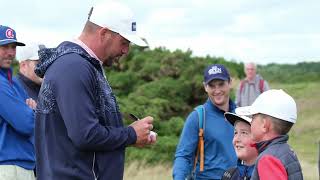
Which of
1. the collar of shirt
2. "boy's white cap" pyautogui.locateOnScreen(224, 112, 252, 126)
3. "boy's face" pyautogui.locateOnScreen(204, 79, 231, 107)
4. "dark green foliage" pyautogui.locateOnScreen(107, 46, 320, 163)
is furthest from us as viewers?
"dark green foliage" pyautogui.locateOnScreen(107, 46, 320, 163)

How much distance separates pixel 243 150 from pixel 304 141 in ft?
59.2

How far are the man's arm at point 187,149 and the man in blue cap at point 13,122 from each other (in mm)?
1266

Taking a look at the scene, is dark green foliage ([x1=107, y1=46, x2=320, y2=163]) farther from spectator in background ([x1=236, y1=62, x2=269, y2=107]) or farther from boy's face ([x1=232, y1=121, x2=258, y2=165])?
boy's face ([x1=232, y1=121, x2=258, y2=165])

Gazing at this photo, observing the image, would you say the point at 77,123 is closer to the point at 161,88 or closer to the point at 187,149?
the point at 187,149

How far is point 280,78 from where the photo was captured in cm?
4206

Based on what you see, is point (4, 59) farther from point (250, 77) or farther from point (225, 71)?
point (250, 77)

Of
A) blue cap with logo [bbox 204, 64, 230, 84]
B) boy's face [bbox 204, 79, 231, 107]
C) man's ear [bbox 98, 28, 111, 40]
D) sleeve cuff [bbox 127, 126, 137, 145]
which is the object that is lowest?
sleeve cuff [bbox 127, 126, 137, 145]

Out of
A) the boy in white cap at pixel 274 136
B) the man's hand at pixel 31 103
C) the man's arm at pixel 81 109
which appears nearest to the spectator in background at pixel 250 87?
the man's hand at pixel 31 103

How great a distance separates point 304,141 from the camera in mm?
22703

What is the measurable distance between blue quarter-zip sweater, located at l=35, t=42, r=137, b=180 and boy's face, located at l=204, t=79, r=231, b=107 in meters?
2.01

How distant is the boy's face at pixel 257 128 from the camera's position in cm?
450

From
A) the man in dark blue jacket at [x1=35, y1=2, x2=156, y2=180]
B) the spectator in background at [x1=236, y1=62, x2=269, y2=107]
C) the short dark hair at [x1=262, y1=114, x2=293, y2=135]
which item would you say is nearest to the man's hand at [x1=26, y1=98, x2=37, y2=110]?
the man in dark blue jacket at [x1=35, y1=2, x2=156, y2=180]

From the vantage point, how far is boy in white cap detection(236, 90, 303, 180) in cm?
421

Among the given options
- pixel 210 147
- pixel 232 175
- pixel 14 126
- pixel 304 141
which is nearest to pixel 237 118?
pixel 232 175
